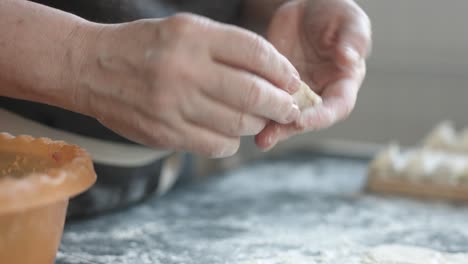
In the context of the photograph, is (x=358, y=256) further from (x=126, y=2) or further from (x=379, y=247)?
(x=126, y=2)

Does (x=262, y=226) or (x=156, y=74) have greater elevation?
(x=156, y=74)

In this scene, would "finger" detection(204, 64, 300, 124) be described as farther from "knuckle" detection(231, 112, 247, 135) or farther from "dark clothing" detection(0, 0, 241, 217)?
"dark clothing" detection(0, 0, 241, 217)

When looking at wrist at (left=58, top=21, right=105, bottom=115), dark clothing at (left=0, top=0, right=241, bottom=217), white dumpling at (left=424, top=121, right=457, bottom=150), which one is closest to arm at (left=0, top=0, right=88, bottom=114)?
wrist at (left=58, top=21, right=105, bottom=115)

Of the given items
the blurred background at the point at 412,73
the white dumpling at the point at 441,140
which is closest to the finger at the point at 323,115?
the white dumpling at the point at 441,140

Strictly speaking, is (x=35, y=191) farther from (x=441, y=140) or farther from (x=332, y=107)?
(x=441, y=140)

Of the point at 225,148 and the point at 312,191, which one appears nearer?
the point at 225,148

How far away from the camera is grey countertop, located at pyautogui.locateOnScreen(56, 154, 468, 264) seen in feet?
2.35

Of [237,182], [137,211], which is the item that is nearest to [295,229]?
[137,211]

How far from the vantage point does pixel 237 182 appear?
1175 mm

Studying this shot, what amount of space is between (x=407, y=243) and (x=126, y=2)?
0.46 metres

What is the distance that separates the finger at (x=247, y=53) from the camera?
1.67ft

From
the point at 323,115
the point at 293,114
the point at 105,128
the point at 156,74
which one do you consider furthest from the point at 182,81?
the point at 105,128

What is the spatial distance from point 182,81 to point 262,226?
15.6 inches

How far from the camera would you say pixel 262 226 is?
853mm
